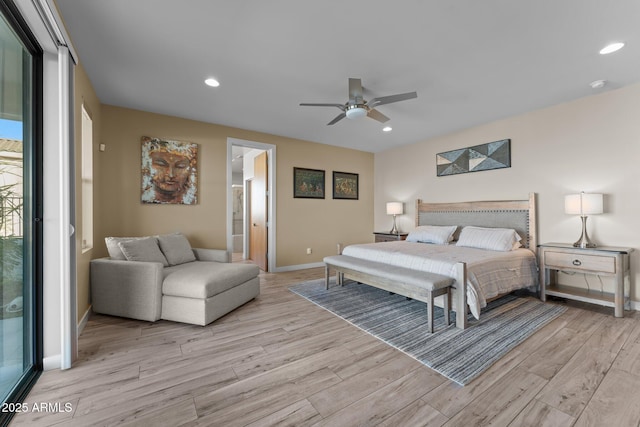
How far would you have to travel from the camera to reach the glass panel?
1535 mm

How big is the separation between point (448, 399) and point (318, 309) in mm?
1693

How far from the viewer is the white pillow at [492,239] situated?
11.8 ft

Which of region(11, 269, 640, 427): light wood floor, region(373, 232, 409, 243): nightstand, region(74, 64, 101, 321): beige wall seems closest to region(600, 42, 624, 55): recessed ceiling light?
region(11, 269, 640, 427): light wood floor

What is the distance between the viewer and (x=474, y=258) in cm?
309

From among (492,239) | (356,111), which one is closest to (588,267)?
(492,239)

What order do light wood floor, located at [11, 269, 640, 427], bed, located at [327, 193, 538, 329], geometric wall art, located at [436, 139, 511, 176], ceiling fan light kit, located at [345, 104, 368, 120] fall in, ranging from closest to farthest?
light wood floor, located at [11, 269, 640, 427], bed, located at [327, 193, 538, 329], ceiling fan light kit, located at [345, 104, 368, 120], geometric wall art, located at [436, 139, 511, 176]

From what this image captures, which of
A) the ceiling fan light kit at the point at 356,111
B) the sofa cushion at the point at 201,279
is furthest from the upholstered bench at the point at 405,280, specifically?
the ceiling fan light kit at the point at 356,111

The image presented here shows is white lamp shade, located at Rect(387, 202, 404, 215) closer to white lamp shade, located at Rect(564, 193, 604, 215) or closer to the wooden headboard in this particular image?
the wooden headboard

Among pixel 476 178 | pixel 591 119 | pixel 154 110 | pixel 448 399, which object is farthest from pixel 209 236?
pixel 591 119

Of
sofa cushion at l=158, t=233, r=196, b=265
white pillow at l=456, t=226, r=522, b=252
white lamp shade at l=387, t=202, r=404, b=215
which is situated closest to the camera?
sofa cushion at l=158, t=233, r=196, b=265

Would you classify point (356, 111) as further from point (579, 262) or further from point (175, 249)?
point (579, 262)

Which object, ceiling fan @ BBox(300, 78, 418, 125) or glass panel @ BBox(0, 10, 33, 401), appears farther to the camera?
ceiling fan @ BBox(300, 78, 418, 125)

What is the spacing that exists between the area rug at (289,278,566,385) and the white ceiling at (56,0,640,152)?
2.54 metres

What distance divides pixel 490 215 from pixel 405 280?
2.42 meters
